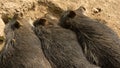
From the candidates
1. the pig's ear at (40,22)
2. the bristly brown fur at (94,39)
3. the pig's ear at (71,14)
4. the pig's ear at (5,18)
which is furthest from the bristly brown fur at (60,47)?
the pig's ear at (5,18)

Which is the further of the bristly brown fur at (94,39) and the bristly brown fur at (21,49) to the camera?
the bristly brown fur at (94,39)

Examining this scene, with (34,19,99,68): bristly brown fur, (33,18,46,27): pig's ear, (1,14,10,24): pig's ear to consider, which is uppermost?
(1,14,10,24): pig's ear

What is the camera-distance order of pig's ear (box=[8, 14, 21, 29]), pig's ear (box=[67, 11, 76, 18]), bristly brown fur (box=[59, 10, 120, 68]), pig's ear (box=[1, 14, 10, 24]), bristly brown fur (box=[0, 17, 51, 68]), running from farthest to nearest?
pig's ear (box=[1, 14, 10, 24]) → pig's ear (box=[67, 11, 76, 18]) → pig's ear (box=[8, 14, 21, 29]) → bristly brown fur (box=[59, 10, 120, 68]) → bristly brown fur (box=[0, 17, 51, 68])

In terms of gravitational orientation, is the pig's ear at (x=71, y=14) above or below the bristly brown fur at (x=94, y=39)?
above

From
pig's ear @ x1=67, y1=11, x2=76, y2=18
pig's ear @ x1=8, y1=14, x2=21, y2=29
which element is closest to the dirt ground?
pig's ear @ x1=8, y1=14, x2=21, y2=29

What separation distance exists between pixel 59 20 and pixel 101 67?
1.04 metres

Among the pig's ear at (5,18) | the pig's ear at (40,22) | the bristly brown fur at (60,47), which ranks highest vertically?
the pig's ear at (5,18)

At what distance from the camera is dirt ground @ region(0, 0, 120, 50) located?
6.54 m

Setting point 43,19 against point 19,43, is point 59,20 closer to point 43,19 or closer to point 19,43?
point 43,19

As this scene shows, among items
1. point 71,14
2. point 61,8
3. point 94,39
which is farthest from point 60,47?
point 61,8

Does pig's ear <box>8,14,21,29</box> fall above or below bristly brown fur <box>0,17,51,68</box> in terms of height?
above

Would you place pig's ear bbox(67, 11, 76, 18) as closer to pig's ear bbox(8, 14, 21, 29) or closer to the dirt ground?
the dirt ground

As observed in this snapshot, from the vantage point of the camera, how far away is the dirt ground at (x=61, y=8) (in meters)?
6.54

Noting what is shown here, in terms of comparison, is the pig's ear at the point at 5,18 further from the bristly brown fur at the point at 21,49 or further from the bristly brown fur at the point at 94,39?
the bristly brown fur at the point at 94,39
